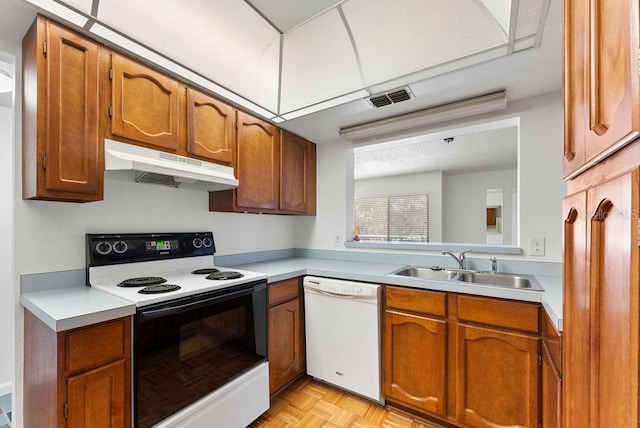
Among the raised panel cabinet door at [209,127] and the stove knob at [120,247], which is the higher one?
the raised panel cabinet door at [209,127]

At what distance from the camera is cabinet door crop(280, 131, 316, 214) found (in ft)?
7.98

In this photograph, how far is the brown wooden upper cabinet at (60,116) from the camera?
1.19 m

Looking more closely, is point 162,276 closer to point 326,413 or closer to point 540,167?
point 326,413

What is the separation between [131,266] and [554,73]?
2.69 meters

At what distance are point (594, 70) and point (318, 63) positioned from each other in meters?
1.56

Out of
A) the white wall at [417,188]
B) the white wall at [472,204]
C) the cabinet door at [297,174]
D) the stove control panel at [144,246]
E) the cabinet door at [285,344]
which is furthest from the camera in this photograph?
the white wall at [417,188]

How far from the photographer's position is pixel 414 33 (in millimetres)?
1520

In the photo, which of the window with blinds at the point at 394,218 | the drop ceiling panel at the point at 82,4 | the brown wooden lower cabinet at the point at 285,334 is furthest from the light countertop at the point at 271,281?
the window with blinds at the point at 394,218

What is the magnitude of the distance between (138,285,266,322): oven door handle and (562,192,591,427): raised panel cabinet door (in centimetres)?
141

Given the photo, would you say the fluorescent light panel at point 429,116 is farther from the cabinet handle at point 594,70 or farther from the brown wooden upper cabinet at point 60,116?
the brown wooden upper cabinet at point 60,116

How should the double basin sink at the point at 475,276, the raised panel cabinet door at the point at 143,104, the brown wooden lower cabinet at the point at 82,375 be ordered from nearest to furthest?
the brown wooden lower cabinet at the point at 82,375 < the raised panel cabinet door at the point at 143,104 < the double basin sink at the point at 475,276

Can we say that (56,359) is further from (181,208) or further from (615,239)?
(615,239)

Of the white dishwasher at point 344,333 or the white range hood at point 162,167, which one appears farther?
the white dishwasher at point 344,333

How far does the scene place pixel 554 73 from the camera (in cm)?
162
